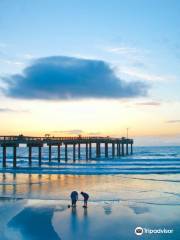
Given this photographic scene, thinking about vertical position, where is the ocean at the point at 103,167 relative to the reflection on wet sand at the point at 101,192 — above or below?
below

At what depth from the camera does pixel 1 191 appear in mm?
22844

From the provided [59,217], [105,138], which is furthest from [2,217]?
[105,138]

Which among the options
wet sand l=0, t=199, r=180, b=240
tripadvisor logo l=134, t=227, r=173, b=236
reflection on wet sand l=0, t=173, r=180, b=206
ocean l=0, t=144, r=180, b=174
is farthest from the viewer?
ocean l=0, t=144, r=180, b=174

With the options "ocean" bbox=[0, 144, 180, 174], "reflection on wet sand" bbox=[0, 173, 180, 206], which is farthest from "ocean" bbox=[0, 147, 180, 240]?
"ocean" bbox=[0, 144, 180, 174]

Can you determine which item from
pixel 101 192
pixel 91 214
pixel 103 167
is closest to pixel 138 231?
pixel 91 214

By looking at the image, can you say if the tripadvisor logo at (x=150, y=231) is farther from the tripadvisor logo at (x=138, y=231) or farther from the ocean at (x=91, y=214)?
the ocean at (x=91, y=214)

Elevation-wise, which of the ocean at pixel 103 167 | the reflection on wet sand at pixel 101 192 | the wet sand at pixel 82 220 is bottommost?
the ocean at pixel 103 167

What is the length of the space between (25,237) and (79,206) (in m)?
5.26

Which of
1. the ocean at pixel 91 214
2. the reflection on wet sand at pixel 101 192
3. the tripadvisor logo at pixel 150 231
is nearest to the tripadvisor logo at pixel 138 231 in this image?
the tripadvisor logo at pixel 150 231

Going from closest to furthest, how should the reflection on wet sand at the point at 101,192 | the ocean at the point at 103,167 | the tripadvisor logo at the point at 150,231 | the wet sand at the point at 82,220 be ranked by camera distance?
the wet sand at the point at 82,220, the tripadvisor logo at the point at 150,231, the reflection on wet sand at the point at 101,192, the ocean at the point at 103,167

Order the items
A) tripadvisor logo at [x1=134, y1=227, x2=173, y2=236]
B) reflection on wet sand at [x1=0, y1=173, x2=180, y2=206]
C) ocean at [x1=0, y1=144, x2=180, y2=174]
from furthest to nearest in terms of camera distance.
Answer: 1. ocean at [x1=0, y1=144, x2=180, y2=174]
2. reflection on wet sand at [x1=0, y1=173, x2=180, y2=206]
3. tripadvisor logo at [x1=134, y1=227, x2=173, y2=236]

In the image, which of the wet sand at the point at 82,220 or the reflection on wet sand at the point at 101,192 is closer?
the wet sand at the point at 82,220

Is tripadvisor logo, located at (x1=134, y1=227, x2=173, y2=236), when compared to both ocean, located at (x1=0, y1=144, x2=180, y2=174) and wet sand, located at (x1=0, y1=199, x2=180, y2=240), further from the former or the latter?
ocean, located at (x1=0, y1=144, x2=180, y2=174)

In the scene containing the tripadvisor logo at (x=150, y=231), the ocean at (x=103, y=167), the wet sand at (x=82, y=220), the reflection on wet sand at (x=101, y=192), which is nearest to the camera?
the wet sand at (x=82, y=220)
